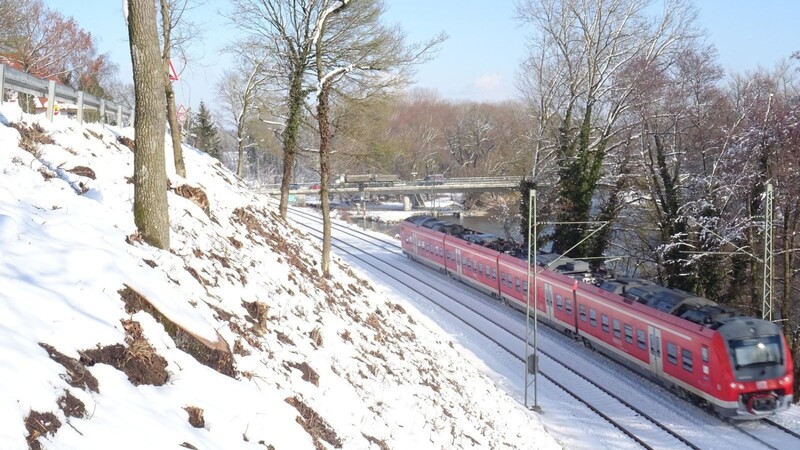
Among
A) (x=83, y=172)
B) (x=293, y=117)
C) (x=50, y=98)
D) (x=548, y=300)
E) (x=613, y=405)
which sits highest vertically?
(x=293, y=117)

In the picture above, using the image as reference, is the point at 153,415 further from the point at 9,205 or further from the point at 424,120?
the point at 424,120

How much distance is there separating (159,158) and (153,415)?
4.78 metres

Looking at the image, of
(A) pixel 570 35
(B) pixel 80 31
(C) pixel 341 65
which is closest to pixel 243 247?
(C) pixel 341 65

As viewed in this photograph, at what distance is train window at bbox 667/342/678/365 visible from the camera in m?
17.6

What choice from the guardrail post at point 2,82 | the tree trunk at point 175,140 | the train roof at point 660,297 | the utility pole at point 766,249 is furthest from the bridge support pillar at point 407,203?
the guardrail post at point 2,82

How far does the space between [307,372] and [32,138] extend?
22.1ft

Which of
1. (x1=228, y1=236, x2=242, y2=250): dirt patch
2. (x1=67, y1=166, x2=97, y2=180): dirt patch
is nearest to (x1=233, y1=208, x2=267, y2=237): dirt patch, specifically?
(x1=228, y1=236, x2=242, y2=250): dirt patch

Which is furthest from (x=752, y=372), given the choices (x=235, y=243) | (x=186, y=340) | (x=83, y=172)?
(x=83, y=172)

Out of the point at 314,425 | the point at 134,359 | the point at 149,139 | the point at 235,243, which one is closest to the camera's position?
the point at 134,359

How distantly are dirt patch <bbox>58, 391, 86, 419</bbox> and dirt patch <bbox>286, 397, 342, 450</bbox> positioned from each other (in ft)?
8.30

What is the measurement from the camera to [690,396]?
17766mm

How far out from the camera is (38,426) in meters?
4.20

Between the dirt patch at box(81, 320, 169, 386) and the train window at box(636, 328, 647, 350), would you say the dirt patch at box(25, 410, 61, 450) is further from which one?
the train window at box(636, 328, 647, 350)

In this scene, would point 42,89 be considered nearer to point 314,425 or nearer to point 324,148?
point 324,148
